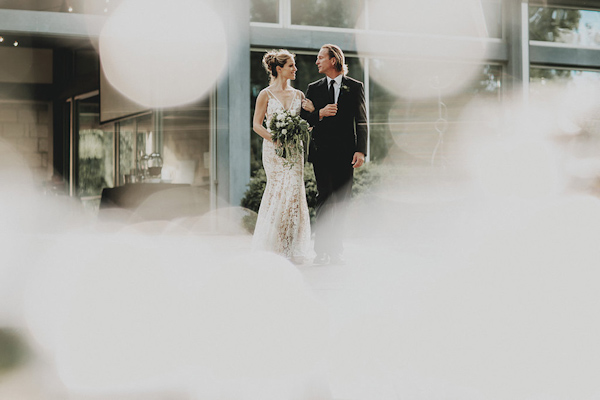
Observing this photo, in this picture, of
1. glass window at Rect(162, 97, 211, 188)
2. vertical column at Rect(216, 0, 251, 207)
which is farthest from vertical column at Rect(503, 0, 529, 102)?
glass window at Rect(162, 97, 211, 188)

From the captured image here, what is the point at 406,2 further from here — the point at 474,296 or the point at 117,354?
the point at 117,354

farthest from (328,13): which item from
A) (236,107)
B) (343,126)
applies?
(343,126)

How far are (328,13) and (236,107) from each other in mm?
2780

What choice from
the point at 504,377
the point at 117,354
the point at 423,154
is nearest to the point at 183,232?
the point at 423,154

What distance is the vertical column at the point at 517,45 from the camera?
13.7 meters

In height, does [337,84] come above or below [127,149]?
below

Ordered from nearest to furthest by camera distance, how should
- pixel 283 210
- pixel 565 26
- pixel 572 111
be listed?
pixel 283 210
pixel 565 26
pixel 572 111

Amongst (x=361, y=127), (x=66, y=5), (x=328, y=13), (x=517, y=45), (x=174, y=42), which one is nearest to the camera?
(x=361, y=127)

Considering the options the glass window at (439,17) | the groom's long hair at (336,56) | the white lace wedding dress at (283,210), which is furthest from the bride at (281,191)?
the glass window at (439,17)

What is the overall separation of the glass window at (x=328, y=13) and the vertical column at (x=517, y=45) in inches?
132

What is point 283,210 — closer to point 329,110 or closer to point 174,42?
point 329,110

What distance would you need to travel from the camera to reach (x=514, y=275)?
5.55 meters

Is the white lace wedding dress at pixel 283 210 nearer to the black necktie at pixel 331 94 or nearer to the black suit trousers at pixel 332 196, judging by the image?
the black suit trousers at pixel 332 196

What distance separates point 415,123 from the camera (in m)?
13.4
